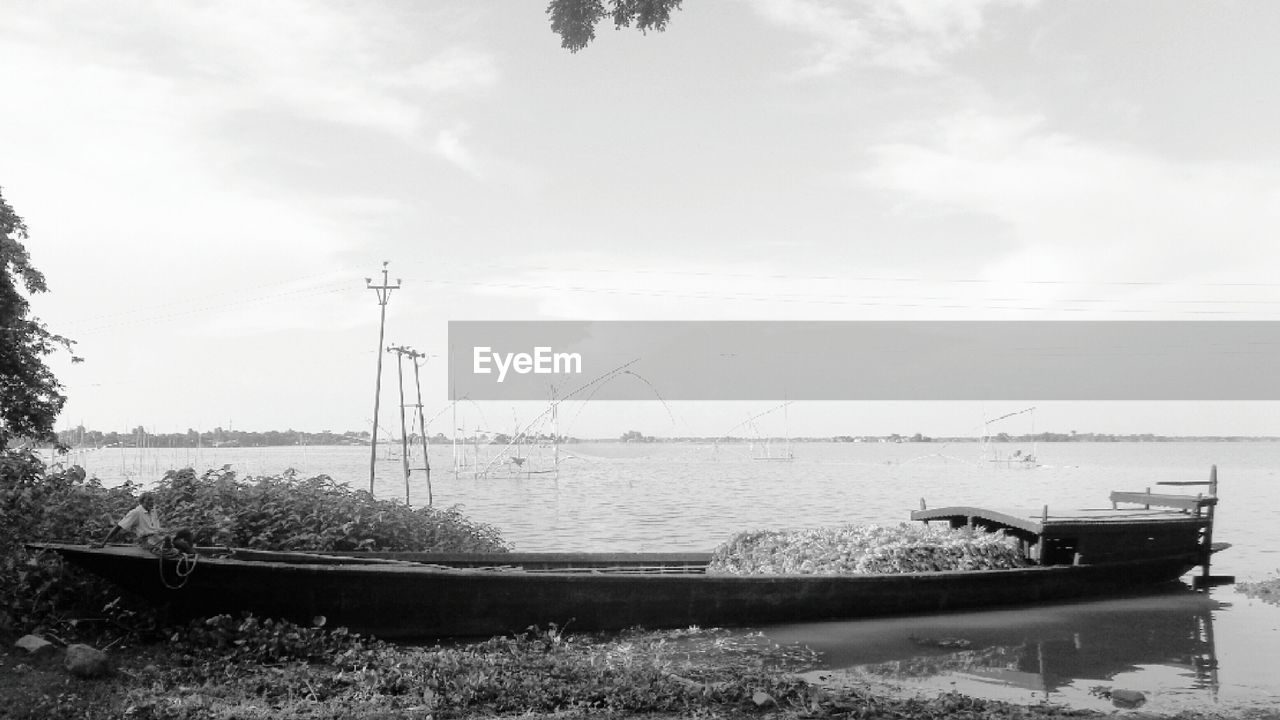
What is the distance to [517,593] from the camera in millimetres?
9930

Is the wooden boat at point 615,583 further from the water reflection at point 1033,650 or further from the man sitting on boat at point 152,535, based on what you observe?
the water reflection at point 1033,650

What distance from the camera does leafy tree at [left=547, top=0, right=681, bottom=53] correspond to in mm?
7176

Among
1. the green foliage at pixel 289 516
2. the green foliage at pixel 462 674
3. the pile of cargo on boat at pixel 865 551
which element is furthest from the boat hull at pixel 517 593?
the green foliage at pixel 289 516

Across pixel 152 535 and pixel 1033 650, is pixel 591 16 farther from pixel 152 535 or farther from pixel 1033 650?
pixel 1033 650

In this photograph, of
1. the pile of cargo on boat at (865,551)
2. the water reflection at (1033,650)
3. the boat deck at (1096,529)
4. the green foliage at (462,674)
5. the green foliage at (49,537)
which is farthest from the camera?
the boat deck at (1096,529)

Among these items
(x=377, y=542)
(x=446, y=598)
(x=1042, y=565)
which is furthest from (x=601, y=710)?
(x=1042, y=565)

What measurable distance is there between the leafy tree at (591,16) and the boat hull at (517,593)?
5252mm

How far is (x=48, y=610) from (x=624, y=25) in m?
7.28

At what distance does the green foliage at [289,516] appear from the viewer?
37.0ft

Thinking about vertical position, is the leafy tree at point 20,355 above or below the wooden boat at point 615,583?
above

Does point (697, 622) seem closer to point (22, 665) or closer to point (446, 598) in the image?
point (446, 598)

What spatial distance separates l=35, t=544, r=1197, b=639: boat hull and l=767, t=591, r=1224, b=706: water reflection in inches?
12.0

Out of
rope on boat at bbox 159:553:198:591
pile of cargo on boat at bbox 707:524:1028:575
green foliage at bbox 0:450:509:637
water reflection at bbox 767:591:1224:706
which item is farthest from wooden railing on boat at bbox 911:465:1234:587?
rope on boat at bbox 159:553:198:591

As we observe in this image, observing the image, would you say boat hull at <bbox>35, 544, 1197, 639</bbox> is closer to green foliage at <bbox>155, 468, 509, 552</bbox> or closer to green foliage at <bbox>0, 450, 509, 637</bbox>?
green foliage at <bbox>0, 450, 509, 637</bbox>
